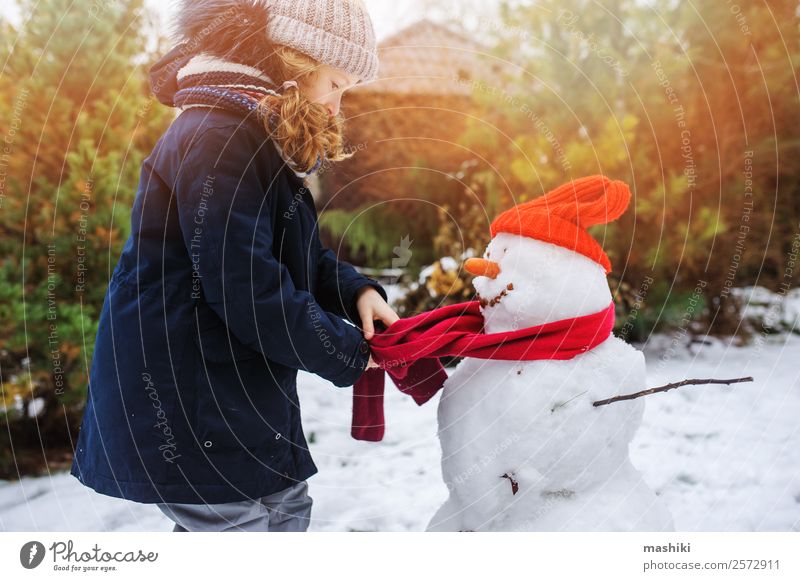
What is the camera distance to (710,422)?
1.60m

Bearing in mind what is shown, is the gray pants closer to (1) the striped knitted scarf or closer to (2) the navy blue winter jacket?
(2) the navy blue winter jacket

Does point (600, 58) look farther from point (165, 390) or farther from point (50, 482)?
point (50, 482)

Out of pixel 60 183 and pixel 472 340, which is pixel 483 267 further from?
pixel 60 183

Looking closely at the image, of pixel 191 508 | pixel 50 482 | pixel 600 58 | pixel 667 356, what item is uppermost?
pixel 600 58

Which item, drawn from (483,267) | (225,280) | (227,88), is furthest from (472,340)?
(227,88)

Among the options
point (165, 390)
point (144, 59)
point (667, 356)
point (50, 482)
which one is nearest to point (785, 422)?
point (667, 356)

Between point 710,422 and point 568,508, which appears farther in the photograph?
point 710,422

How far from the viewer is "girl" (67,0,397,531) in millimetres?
751

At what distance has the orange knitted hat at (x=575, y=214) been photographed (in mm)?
856

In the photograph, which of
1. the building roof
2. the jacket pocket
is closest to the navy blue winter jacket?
the jacket pocket

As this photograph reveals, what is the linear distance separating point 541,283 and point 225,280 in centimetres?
41

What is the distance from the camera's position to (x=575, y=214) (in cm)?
86

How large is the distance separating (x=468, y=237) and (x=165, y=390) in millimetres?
1452

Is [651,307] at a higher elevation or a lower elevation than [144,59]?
lower
